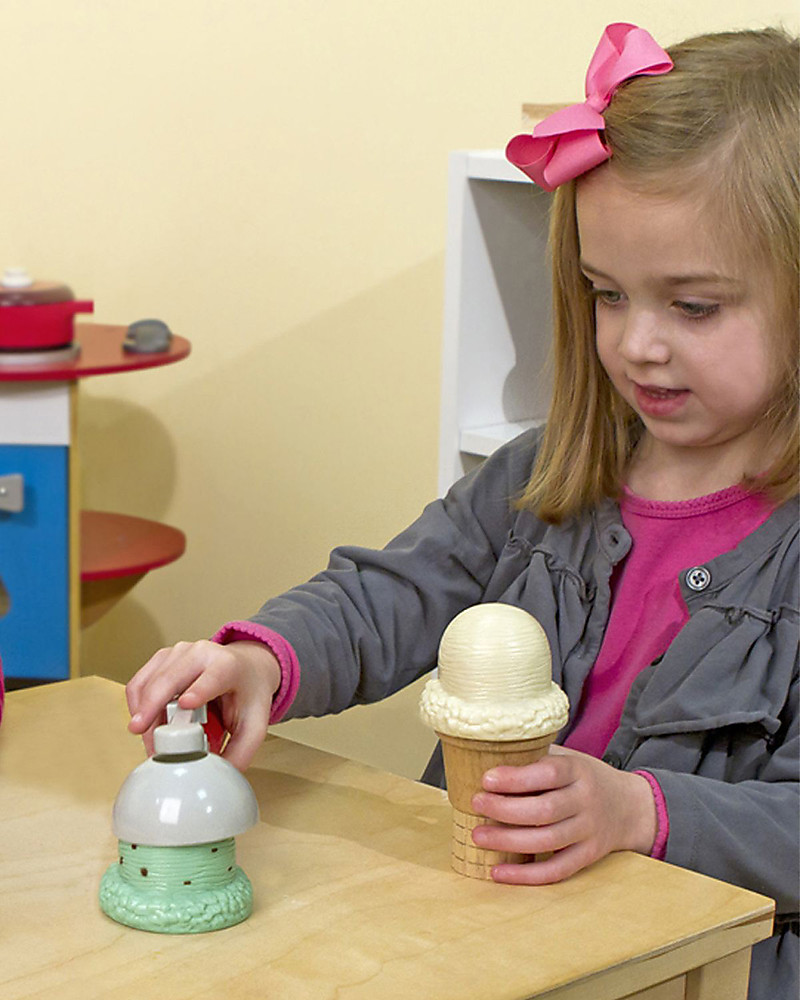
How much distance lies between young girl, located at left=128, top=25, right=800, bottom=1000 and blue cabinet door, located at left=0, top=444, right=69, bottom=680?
3.06 ft

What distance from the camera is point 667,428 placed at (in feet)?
3.06

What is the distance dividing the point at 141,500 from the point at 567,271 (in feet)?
4.53

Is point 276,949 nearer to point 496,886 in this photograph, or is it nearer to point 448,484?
point 496,886

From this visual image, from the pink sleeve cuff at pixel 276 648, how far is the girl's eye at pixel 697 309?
0.31 metres

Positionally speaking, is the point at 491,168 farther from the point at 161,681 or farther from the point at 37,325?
the point at 37,325

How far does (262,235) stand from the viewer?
2006 mm

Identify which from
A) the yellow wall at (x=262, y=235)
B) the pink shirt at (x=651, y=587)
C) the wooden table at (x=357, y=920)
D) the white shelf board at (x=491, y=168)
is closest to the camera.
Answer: the wooden table at (x=357, y=920)

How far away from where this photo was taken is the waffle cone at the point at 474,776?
633 mm

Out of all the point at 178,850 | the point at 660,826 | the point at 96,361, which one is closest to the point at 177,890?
the point at 178,850

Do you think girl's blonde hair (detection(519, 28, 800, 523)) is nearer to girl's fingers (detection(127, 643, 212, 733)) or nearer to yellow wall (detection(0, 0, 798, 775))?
girl's fingers (detection(127, 643, 212, 733))

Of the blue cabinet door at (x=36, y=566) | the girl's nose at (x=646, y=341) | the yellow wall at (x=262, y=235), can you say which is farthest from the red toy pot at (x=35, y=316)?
the girl's nose at (x=646, y=341)

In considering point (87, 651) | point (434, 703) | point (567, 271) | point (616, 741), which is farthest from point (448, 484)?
point (87, 651)

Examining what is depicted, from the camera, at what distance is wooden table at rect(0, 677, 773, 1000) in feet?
1.74

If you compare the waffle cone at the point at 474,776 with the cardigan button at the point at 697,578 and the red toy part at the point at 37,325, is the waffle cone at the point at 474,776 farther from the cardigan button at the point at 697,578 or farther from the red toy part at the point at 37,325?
the red toy part at the point at 37,325
